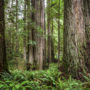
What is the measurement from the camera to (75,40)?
13.6ft

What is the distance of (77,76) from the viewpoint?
157 inches

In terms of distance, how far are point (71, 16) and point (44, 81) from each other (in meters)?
2.66

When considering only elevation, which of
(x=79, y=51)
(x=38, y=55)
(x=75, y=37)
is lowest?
(x=38, y=55)

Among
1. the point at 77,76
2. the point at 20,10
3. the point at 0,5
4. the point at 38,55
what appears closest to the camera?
the point at 0,5

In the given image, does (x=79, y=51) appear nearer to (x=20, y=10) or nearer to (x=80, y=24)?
(x=80, y=24)

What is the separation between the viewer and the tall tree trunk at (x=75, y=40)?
408 centimetres

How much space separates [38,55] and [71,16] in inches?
247

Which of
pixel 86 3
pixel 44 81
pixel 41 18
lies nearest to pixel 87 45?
pixel 86 3

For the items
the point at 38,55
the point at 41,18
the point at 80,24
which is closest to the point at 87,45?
the point at 80,24

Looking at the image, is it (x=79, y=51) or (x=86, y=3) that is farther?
(x=86, y=3)

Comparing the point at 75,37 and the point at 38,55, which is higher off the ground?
the point at 75,37

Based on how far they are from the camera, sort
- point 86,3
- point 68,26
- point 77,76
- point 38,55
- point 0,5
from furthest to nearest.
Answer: point 38,55 < point 86,3 < point 68,26 < point 77,76 < point 0,5

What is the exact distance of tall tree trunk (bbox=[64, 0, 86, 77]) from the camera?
4078 millimetres

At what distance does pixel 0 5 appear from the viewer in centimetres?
356
